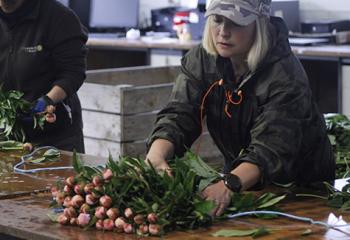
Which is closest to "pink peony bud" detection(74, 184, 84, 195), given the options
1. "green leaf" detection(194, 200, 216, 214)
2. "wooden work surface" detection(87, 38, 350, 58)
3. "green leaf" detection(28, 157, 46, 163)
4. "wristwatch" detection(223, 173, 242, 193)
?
"green leaf" detection(194, 200, 216, 214)

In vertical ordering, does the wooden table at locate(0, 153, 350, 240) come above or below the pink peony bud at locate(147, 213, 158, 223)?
below

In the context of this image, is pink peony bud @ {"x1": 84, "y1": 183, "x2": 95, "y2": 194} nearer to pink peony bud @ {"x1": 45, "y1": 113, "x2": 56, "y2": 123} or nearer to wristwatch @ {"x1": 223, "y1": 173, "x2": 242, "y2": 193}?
wristwatch @ {"x1": 223, "y1": 173, "x2": 242, "y2": 193}

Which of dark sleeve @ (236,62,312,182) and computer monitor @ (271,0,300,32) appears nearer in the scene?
dark sleeve @ (236,62,312,182)

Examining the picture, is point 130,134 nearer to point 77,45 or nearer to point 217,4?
point 77,45

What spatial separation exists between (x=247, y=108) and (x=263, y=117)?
132 millimetres

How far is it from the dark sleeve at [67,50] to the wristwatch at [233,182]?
154 cm

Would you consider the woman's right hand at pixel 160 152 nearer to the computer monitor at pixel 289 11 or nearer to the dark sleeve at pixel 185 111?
the dark sleeve at pixel 185 111

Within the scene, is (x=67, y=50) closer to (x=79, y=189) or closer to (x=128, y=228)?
(x=79, y=189)

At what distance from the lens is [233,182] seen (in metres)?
2.99

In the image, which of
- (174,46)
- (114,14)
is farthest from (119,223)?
(114,14)

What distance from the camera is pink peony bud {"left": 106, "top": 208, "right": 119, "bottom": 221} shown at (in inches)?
107

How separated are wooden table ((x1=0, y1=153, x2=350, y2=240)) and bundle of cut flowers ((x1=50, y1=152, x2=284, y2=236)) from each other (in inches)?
1.2

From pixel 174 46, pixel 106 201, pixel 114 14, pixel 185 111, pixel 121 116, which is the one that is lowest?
pixel 121 116

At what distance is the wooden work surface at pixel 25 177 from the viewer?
3.37 meters
